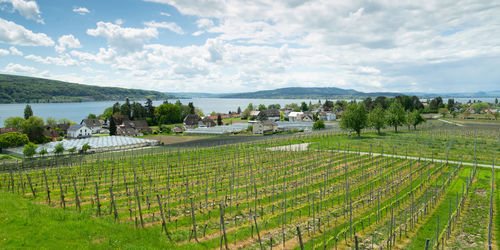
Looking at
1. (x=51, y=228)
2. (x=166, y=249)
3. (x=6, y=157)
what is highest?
(x=51, y=228)

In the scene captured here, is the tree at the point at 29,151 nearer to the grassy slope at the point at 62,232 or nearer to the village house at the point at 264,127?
the grassy slope at the point at 62,232

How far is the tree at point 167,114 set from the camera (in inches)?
3802

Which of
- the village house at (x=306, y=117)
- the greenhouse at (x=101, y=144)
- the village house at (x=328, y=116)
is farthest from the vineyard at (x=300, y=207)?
the village house at (x=328, y=116)

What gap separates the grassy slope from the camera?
8750 millimetres

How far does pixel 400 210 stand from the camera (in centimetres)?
1510

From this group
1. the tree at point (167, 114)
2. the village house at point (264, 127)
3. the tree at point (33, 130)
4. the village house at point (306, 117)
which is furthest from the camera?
the village house at point (306, 117)

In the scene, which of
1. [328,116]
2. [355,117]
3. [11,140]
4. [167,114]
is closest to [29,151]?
[11,140]

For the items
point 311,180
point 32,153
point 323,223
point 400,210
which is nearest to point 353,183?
point 311,180

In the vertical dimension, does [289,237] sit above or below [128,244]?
below

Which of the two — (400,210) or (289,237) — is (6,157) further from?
(400,210)

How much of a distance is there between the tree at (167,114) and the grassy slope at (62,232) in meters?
87.2

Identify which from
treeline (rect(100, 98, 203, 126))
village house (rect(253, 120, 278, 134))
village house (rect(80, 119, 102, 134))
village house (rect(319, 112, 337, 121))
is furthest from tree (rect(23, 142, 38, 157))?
village house (rect(319, 112, 337, 121))

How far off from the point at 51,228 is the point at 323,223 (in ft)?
37.7

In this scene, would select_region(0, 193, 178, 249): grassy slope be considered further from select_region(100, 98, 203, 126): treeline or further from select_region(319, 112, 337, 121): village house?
select_region(319, 112, 337, 121): village house
